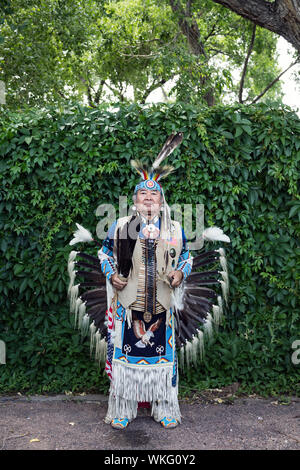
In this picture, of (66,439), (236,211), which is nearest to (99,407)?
(66,439)

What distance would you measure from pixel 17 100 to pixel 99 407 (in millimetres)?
6840

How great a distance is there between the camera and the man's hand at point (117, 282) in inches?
122

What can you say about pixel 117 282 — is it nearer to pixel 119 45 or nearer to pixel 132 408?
pixel 132 408

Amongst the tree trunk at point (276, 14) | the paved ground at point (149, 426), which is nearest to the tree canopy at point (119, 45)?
the tree trunk at point (276, 14)

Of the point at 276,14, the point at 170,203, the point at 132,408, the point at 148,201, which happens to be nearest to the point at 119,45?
the point at 276,14

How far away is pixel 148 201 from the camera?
10.1ft

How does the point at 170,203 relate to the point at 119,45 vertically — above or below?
below

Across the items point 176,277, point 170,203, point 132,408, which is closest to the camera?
point 176,277

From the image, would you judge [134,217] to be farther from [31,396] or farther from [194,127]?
[31,396]

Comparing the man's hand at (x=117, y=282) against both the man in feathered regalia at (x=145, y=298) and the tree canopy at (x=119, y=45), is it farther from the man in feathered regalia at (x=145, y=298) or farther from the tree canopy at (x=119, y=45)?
the tree canopy at (x=119, y=45)

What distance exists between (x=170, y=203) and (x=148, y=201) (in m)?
0.89

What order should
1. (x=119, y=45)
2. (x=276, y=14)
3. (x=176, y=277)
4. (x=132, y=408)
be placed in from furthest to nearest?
(x=119, y=45) → (x=276, y=14) → (x=132, y=408) → (x=176, y=277)

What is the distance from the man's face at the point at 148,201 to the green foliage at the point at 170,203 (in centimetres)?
81

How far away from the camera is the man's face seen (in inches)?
121
